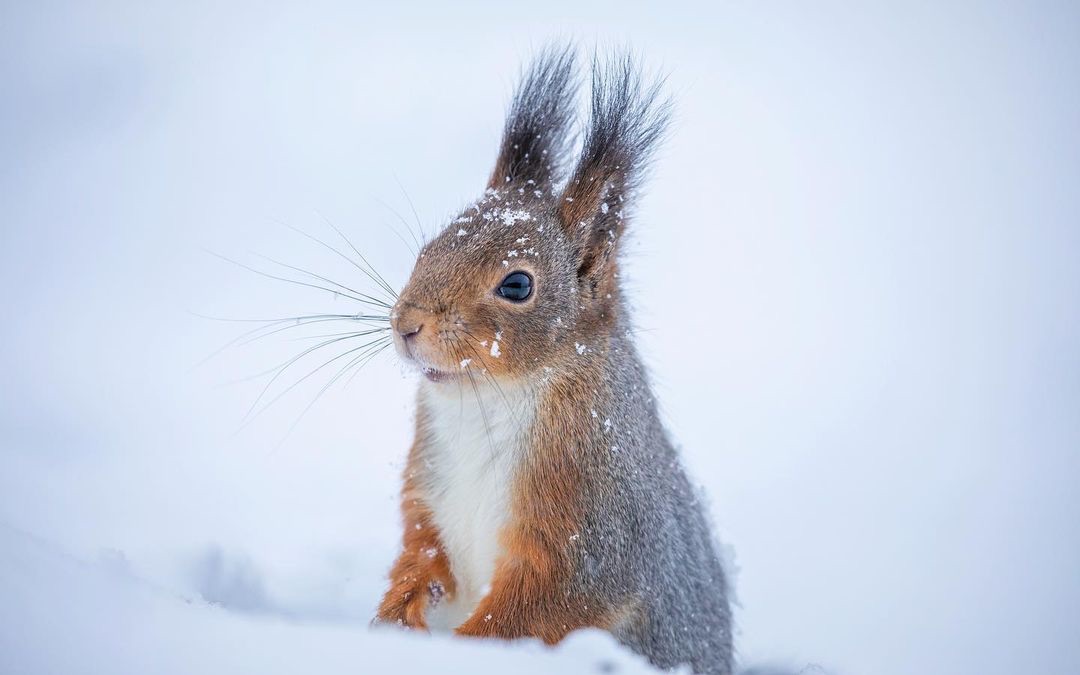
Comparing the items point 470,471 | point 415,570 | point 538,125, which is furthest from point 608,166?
point 415,570

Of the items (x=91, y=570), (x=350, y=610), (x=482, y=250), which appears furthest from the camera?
(x=350, y=610)

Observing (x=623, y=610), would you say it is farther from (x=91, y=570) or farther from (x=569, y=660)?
(x=91, y=570)

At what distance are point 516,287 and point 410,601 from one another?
1.11 metres

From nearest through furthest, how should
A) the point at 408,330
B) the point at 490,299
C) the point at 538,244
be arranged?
the point at 408,330 < the point at 490,299 < the point at 538,244

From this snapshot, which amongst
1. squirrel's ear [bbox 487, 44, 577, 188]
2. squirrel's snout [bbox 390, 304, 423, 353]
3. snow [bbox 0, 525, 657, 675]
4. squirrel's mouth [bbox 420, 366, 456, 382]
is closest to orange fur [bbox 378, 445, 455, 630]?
squirrel's mouth [bbox 420, 366, 456, 382]

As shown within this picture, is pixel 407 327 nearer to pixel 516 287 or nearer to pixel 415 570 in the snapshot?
pixel 516 287

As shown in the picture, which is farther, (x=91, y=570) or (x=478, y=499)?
(x=478, y=499)

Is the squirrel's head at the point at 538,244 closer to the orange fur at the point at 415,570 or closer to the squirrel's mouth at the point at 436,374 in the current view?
the squirrel's mouth at the point at 436,374

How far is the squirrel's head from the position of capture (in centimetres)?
274

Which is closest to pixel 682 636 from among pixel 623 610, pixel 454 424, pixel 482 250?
pixel 623 610

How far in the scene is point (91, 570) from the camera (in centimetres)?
198

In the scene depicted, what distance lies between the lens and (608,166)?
3.14 metres

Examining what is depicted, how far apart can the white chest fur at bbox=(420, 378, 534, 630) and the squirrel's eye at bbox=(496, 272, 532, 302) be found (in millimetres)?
286

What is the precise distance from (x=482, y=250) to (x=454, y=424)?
604 mm
